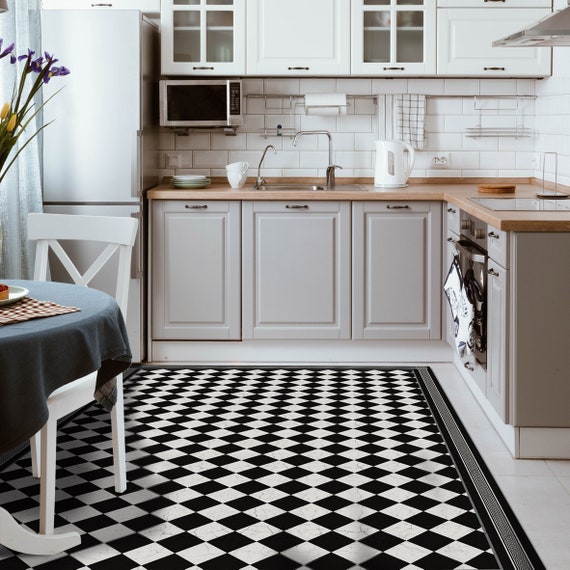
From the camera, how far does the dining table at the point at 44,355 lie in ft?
7.57

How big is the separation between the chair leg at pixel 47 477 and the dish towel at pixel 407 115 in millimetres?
3400

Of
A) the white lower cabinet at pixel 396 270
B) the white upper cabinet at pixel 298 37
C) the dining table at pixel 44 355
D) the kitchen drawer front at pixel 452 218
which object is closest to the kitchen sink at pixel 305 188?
the white lower cabinet at pixel 396 270

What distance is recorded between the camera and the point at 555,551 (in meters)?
A: 2.67

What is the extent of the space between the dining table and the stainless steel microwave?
2.48 m

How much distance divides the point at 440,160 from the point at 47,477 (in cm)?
358

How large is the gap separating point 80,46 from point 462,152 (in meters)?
2.30

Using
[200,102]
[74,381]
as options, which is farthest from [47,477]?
[200,102]

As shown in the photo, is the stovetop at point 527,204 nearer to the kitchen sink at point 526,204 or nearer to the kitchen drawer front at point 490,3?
the kitchen sink at point 526,204

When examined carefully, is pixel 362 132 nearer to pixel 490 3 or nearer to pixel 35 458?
pixel 490 3

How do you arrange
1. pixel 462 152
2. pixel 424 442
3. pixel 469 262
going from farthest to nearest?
pixel 462 152 < pixel 469 262 < pixel 424 442

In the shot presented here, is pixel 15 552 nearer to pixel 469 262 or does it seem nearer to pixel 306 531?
pixel 306 531

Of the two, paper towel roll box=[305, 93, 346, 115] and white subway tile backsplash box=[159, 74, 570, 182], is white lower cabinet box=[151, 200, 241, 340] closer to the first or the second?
white subway tile backsplash box=[159, 74, 570, 182]

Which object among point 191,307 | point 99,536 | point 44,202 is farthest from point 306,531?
point 44,202

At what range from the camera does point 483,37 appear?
206 inches
